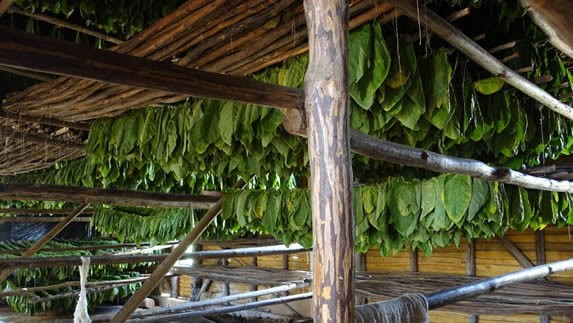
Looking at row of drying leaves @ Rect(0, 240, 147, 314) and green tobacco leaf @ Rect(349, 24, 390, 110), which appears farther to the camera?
row of drying leaves @ Rect(0, 240, 147, 314)

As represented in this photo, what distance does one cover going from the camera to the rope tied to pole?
161 centimetres

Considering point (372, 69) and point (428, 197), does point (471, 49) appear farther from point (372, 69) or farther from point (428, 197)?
point (428, 197)

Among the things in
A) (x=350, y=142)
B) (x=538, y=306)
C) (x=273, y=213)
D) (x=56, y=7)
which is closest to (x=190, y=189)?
(x=273, y=213)

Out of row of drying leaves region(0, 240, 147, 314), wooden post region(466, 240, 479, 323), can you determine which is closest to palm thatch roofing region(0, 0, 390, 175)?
wooden post region(466, 240, 479, 323)

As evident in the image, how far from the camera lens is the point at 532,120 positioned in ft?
8.71

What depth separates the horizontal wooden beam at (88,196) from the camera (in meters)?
2.50

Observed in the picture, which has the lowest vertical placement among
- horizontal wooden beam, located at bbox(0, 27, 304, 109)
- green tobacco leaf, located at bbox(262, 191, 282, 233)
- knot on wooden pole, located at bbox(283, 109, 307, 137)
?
green tobacco leaf, located at bbox(262, 191, 282, 233)

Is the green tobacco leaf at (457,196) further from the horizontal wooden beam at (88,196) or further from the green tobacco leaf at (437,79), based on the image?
the horizontal wooden beam at (88,196)

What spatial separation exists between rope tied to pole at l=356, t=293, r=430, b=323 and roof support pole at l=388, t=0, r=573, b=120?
99cm

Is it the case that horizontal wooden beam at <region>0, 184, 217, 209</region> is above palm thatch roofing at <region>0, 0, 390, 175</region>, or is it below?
below

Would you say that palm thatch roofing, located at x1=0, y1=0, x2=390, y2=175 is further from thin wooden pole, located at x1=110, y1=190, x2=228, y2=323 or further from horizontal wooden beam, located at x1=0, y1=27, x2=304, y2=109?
thin wooden pole, located at x1=110, y1=190, x2=228, y2=323

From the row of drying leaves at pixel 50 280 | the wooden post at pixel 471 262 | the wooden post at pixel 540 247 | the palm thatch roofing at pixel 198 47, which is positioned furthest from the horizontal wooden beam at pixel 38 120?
the wooden post at pixel 540 247

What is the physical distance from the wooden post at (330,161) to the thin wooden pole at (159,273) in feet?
7.45

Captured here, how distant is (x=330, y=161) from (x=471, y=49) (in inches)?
39.9
